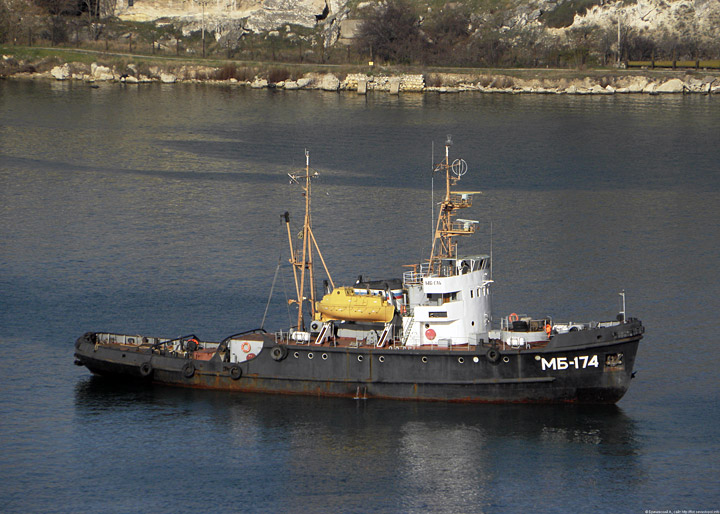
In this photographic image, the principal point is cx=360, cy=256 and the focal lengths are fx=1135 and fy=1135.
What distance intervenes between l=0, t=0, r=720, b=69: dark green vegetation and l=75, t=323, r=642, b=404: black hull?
4529 inches

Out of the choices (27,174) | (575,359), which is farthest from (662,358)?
Answer: (27,174)

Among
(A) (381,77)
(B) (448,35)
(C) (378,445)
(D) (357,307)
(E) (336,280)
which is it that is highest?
(B) (448,35)

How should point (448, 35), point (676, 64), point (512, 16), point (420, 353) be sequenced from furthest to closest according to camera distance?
1. point (512, 16)
2. point (448, 35)
3. point (676, 64)
4. point (420, 353)

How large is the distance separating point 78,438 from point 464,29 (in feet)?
446

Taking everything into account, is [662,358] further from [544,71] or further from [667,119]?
[544,71]

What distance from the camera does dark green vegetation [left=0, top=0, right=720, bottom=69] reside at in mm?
166250

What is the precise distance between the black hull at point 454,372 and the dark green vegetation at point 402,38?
377 feet

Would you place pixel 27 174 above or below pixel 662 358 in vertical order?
above

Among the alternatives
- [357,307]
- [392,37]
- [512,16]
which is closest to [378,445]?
[357,307]

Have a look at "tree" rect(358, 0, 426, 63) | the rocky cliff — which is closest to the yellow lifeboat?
"tree" rect(358, 0, 426, 63)

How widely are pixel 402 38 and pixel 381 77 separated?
37.9 feet

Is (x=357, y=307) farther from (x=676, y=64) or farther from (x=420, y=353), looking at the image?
(x=676, y=64)

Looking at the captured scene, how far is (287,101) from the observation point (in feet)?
476

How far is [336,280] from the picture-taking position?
66.6m
